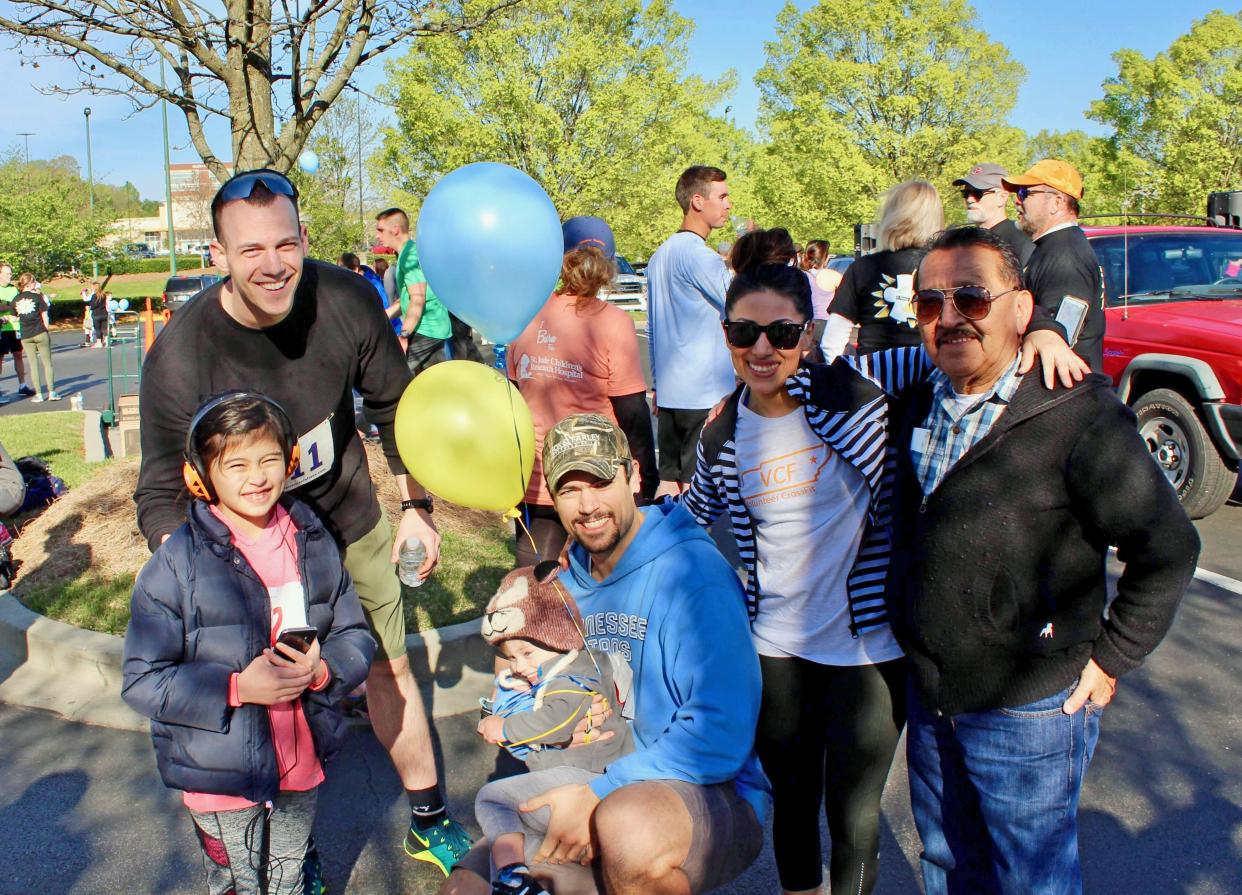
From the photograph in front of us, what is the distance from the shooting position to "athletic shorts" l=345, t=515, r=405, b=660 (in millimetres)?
3213

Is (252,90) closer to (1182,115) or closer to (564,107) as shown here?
(564,107)

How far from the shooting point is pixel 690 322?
16.0ft

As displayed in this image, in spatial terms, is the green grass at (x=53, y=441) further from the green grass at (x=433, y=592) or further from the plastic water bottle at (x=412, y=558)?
the plastic water bottle at (x=412, y=558)

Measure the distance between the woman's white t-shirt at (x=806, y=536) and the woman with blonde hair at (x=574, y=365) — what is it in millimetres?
1504

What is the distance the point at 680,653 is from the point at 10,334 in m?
17.2

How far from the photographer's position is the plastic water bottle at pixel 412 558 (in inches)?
125

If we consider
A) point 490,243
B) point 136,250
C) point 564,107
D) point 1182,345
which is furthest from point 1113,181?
point 136,250

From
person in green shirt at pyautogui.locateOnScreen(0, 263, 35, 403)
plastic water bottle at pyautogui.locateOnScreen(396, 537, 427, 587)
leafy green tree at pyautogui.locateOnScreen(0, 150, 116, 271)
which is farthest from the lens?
leafy green tree at pyautogui.locateOnScreen(0, 150, 116, 271)

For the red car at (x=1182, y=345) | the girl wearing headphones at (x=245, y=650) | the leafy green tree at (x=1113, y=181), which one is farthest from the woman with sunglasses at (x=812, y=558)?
the leafy green tree at (x=1113, y=181)

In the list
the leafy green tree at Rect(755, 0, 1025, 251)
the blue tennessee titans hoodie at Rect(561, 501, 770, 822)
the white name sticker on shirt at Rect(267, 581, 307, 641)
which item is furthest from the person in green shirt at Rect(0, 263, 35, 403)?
the leafy green tree at Rect(755, 0, 1025, 251)

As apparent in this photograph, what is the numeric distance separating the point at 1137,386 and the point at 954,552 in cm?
615

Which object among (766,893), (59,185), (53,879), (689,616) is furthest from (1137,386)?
(59,185)

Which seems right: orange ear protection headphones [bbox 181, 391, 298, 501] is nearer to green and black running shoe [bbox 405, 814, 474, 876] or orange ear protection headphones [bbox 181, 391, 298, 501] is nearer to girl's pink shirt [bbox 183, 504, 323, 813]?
girl's pink shirt [bbox 183, 504, 323, 813]

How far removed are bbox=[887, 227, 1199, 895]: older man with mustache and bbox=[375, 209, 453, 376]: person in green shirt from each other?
649 cm
